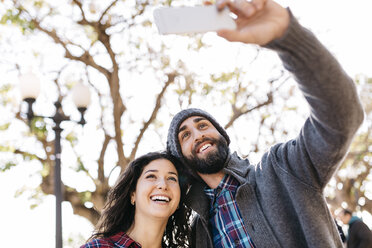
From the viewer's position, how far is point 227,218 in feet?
10.00

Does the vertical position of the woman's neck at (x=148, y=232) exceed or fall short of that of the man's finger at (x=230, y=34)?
it falls short

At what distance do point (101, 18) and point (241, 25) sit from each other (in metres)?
6.86

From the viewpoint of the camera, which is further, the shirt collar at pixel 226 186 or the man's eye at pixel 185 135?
the man's eye at pixel 185 135

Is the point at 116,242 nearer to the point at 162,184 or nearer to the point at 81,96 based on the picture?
the point at 162,184

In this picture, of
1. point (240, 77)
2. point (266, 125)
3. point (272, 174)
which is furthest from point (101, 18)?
point (272, 174)

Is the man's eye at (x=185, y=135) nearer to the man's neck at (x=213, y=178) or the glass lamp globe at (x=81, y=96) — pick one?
the man's neck at (x=213, y=178)

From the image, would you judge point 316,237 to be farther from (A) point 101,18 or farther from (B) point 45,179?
(B) point 45,179

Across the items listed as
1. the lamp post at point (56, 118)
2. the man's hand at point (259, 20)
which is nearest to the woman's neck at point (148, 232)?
the man's hand at point (259, 20)

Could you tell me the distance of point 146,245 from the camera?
344cm

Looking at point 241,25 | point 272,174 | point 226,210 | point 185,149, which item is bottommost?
point 226,210

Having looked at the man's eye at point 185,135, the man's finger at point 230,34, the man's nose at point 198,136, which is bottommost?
the man's nose at point 198,136

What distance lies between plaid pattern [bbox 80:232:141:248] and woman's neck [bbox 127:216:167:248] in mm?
98

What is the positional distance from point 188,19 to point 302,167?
4.18 ft

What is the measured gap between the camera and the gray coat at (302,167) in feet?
6.47
